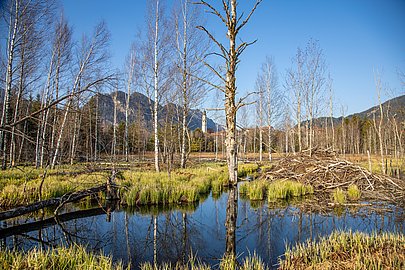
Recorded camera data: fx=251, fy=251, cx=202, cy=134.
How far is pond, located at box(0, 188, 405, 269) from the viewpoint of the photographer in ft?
15.8

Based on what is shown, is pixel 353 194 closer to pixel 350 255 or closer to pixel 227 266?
pixel 350 255

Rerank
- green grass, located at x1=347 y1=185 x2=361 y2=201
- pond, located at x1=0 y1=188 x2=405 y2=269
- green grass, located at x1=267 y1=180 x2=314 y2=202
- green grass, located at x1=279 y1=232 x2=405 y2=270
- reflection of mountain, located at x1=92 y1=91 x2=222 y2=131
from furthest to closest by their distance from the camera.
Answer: reflection of mountain, located at x1=92 y1=91 x2=222 y2=131, green grass, located at x1=267 y1=180 x2=314 y2=202, green grass, located at x1=347 y1=185 x2=361 y2=201, pond, located at x1=0 y1=188 x2=405 y2=269, green grass, located at x1=279 y1=232 x2=405 y2=270

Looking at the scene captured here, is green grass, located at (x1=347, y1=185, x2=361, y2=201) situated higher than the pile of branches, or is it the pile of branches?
the pile of branches

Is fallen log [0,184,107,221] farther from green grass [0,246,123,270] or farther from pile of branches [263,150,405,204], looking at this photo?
pile of branches [263,150,405,204]

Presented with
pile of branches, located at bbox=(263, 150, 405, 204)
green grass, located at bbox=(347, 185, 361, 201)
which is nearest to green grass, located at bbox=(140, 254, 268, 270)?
green grass, located at bbox=(347, 185, 361, 201)

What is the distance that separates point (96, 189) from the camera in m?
8.55

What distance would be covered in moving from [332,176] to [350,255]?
29.6 ft

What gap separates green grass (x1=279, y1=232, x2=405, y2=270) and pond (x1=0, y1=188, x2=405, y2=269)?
479mm

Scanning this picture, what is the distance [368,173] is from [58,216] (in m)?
12.5

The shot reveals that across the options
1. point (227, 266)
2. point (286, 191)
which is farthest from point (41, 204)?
point (286, 191)

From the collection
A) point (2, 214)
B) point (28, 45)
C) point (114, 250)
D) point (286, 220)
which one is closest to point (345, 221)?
point (286, 220)

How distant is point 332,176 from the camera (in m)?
12.0

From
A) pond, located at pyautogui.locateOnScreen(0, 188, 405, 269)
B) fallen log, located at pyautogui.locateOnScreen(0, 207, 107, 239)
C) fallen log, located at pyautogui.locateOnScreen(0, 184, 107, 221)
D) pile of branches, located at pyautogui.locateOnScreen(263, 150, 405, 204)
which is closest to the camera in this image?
pond, located at pyautogui.locateOnScreen(0, 188, 405, 269)

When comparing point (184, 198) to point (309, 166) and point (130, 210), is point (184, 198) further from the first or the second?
point (309, 166)
